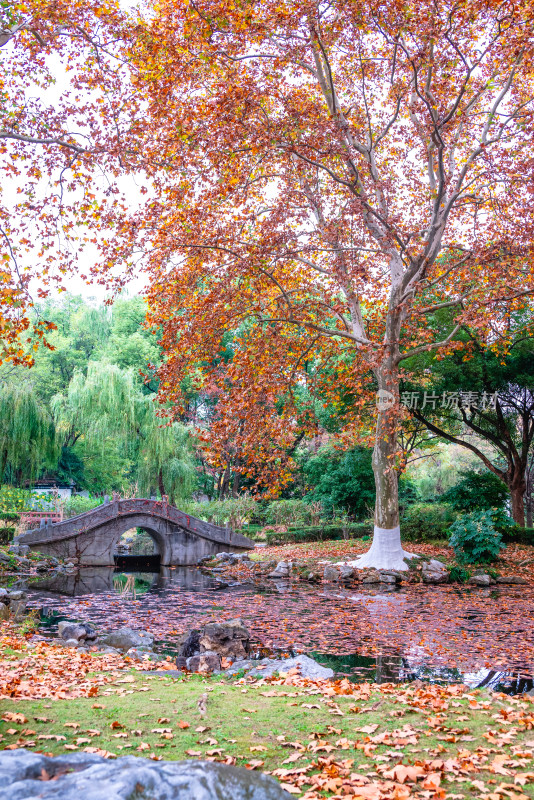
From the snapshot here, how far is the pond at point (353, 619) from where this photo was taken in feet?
25.8

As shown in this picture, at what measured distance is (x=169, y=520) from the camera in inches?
984

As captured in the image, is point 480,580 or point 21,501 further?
point 21,501

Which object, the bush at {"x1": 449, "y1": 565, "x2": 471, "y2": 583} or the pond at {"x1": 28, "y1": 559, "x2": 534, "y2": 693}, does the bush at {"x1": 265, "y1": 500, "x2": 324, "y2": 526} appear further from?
the bush at {"x1": 449, "y1": 565, "x2": 471, "y2": 583}

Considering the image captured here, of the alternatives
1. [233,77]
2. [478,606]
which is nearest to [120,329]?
[233,77]

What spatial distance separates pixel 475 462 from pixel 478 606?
27764 mm

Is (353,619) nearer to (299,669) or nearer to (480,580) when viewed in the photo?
(299,669)

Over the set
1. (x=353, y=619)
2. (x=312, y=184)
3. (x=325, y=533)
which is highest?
(x=312, y=184)

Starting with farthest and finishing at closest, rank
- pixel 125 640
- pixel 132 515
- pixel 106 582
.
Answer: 1. pixel 132 515
2. pixel 106 582
3. pixel 125 640

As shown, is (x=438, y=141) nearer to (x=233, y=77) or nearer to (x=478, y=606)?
(x=233, y=77)

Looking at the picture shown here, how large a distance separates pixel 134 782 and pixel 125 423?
989 inches

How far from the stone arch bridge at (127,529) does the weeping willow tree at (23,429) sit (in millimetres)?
2938

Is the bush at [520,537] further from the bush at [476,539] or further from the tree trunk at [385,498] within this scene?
the tree trunk at [385,498]

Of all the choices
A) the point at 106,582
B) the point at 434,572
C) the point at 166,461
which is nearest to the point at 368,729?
the point at 434,572

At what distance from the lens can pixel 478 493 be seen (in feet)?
67.3
